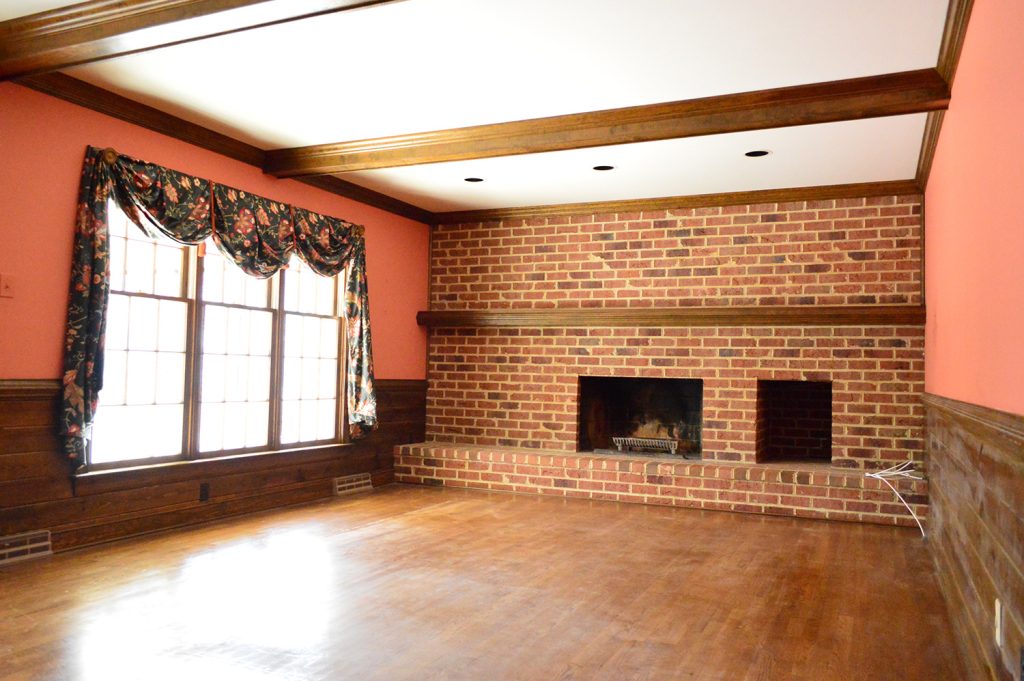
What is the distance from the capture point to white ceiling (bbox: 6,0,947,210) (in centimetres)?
383

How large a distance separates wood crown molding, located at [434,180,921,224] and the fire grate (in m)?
2.19

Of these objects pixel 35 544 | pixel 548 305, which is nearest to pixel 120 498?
pixel 35 544

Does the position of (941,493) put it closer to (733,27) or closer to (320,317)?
(733,27)

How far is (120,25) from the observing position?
3.77 m

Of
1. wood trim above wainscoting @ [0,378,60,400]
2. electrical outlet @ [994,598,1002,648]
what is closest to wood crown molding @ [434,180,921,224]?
wood trim above wainscoting @ [0,378,60,400]

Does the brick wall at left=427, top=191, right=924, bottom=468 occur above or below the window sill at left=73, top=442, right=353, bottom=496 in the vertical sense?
above

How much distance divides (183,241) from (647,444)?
455 cm

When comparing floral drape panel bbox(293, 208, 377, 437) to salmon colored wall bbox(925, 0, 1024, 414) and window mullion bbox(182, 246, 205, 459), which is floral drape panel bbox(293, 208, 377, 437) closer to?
window mullion bbox(182, 246, 205, 459)

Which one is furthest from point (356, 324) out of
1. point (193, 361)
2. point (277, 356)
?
point (193, 361)

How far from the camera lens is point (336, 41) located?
4207 mm

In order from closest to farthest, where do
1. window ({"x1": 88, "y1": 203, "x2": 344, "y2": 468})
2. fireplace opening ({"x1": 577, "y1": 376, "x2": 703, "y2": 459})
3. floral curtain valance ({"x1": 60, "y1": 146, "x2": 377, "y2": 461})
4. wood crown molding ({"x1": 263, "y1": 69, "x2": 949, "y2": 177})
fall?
1. wood crown molding ({"x1": 263, "y1": 69, "x2": 949, "y2": 177})
2. floral curtain valance ({"x1": 60, "y1": 146, "x2": 377, "y2": 461})
3. window ({"x1": 88, "y1": 203, "x2": 344, "y2": 468})
4. fireplace opening ({"x1": 577, "y1": 376, "x2": 703, "y2": 459})

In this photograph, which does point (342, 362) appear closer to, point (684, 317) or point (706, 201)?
point (684, 317)

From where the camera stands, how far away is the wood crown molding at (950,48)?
3.54 m

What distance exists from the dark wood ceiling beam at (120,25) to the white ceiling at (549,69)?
0.65 feet
